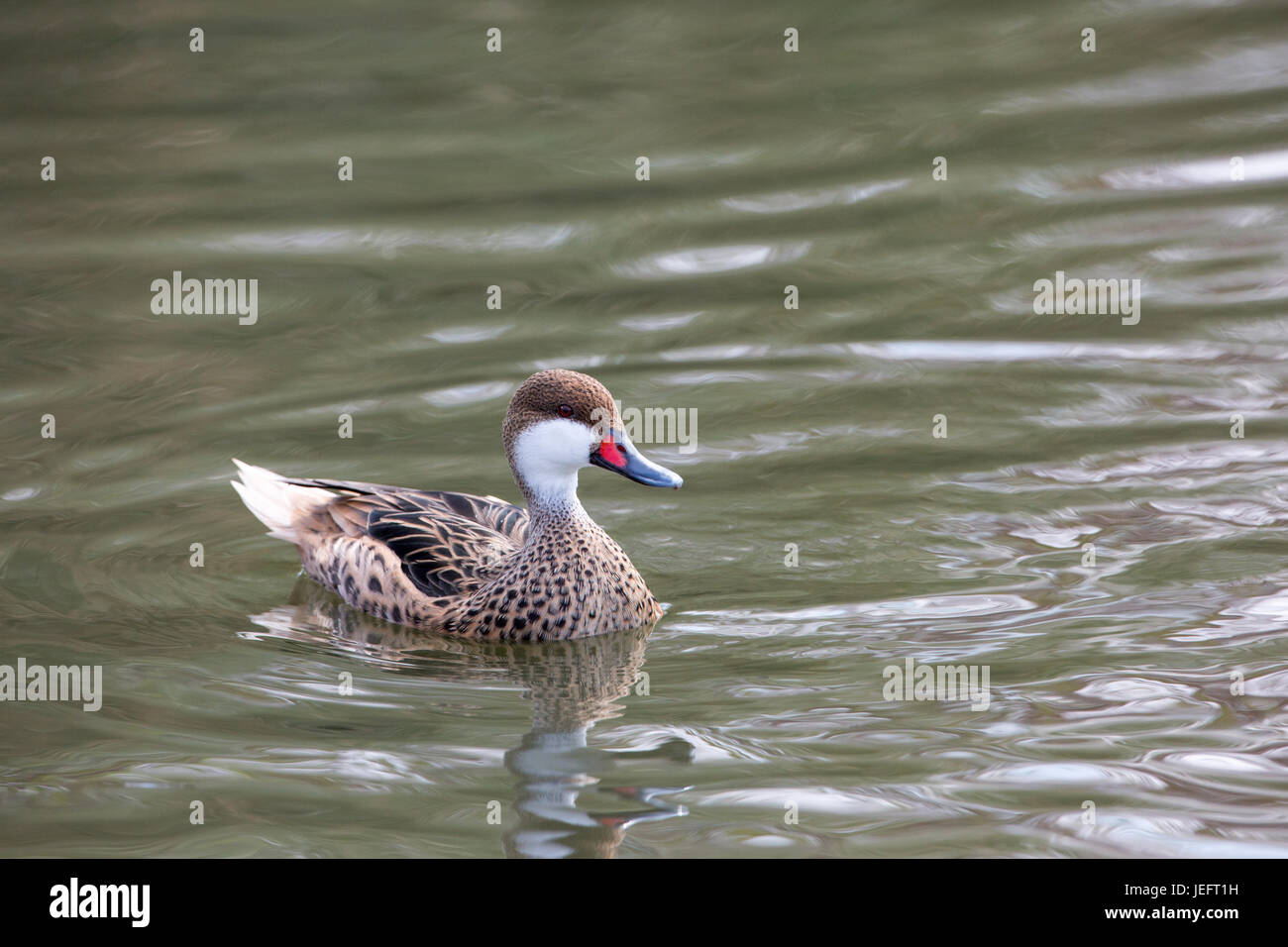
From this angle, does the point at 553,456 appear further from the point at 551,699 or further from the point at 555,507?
the point at 551,699

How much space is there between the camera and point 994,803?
6.07 meters

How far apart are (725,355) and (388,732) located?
4.18m

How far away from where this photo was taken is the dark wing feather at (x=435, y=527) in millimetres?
7980

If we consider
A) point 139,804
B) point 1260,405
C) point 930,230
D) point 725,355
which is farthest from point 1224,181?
point 139,804

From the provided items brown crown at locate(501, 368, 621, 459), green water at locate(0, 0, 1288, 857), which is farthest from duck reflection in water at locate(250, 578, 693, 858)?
brown crown at locate(501, 368, 621, 459)

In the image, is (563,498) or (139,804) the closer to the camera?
(139,804)

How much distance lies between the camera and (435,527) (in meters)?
8.17

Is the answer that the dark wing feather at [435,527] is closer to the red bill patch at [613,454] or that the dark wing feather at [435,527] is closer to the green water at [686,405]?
the green water at [686,405]

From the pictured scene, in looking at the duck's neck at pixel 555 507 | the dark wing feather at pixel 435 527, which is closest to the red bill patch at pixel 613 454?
the duck's neck at pixel 555 507

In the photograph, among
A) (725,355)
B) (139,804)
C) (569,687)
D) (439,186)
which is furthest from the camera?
(439,186)

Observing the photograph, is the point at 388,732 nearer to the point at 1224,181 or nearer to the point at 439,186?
the point at 439,186

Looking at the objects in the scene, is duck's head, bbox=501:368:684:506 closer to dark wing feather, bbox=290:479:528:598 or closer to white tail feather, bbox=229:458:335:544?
dark wing feather, bbox=290:479:528:598

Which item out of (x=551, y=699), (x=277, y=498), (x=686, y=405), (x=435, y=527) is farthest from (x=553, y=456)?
(x=686, y=405)

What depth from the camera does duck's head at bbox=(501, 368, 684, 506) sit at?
7484 mm
